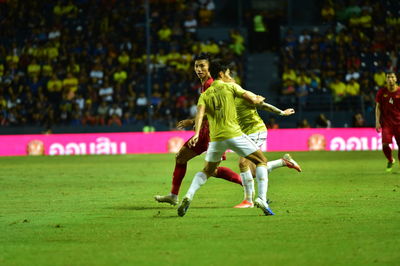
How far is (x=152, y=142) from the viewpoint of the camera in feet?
105

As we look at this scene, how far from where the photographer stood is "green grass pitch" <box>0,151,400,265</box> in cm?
795

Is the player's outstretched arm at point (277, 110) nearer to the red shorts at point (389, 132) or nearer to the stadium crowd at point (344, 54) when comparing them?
the red shorts at point (389, 132)

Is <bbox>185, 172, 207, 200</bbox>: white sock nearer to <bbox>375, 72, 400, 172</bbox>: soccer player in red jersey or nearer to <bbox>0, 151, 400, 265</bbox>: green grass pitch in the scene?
<bbox>0, 151, 400, 265</bbox>: green grass pitch

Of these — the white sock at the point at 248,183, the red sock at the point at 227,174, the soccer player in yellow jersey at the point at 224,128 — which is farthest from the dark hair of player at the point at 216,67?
the red sock at the point at 227,174

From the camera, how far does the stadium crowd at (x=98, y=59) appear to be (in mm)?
34250

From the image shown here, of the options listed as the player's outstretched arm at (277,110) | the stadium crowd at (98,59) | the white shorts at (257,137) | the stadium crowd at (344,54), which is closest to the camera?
the player's outstretched arm at (277,110)

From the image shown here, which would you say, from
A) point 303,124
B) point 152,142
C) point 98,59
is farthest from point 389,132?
point 98,59

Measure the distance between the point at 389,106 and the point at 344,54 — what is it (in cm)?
1700

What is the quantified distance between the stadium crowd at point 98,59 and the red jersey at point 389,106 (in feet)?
50.1

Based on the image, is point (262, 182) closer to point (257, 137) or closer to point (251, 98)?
point (251, 98)

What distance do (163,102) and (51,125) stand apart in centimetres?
445

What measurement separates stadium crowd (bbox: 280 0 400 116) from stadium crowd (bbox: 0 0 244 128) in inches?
94.0

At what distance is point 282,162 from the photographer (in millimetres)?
13406

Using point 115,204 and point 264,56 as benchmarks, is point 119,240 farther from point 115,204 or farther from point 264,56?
point 264,56
